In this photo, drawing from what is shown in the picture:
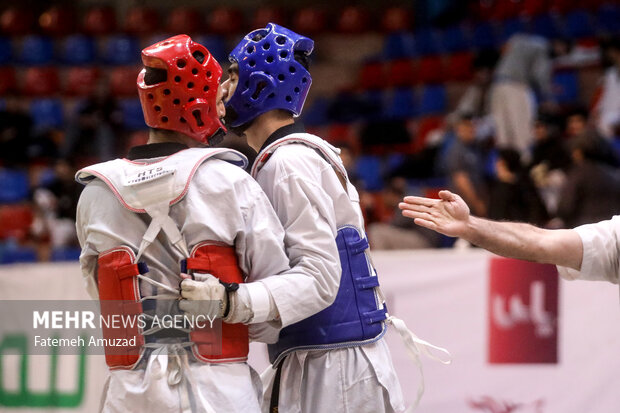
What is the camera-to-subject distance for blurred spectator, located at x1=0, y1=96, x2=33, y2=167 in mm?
13117

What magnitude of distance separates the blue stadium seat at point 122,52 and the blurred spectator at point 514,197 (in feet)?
28.8

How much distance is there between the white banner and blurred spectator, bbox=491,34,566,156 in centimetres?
500

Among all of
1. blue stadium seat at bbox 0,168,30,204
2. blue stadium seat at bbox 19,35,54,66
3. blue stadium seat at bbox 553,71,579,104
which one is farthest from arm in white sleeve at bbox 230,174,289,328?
blue stadium seat at bbox 19,35,54,66

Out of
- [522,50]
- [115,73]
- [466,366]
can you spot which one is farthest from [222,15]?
[466,366]

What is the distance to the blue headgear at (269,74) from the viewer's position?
3494 mm

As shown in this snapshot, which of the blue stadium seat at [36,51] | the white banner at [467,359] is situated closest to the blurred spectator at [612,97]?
the white banner at [467,359]

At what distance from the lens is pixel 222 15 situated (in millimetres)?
15688

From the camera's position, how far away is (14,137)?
13211 mm

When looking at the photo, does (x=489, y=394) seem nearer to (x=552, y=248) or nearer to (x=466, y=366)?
(x=466, y=366)

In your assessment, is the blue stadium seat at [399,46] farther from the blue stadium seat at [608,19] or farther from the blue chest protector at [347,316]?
the blue chest protector at [347,316]

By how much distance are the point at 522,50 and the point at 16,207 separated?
285 inches

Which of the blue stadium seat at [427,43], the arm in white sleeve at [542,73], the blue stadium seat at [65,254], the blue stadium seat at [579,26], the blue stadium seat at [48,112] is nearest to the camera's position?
the blue stadium seat at [65,254]

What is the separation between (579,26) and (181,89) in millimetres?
10381

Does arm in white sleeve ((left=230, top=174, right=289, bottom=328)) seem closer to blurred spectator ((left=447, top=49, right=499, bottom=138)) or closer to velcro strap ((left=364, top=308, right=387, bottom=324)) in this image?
velcro strap ((left=364, top=308, right=387, bottom=324))
